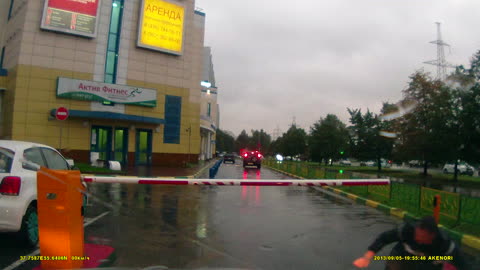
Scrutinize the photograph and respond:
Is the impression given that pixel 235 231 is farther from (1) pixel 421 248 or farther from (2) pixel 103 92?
(2) pixel 103 92

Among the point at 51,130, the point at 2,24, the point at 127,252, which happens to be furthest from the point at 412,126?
the point at 2,24

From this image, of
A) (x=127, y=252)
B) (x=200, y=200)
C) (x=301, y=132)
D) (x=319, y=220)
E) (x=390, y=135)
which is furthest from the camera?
(x=301, y=132)

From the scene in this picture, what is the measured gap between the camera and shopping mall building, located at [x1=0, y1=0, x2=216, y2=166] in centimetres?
2783

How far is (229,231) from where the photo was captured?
26.1ft

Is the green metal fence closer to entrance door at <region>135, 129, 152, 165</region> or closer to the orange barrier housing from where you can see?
the orange barrier housing

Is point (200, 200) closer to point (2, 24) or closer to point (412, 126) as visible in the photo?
point (412, 126)

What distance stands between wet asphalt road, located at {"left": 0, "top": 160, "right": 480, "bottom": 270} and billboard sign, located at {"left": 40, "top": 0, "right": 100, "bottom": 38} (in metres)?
19.6

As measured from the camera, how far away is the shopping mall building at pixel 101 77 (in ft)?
91.3

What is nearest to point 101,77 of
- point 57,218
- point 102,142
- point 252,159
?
point 102,142

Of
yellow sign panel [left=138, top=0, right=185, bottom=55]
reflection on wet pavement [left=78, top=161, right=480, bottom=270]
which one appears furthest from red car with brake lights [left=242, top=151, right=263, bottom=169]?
reflection on wet pavement [left=78, top=161, right=480, bottom=270]

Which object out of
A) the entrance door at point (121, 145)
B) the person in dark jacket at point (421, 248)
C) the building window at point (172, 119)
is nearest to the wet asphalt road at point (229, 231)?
the person in dark jacket at point (421, 248)

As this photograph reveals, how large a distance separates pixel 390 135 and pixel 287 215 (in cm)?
3615

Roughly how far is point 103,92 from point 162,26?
298 inches

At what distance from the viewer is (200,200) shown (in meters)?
12.7
